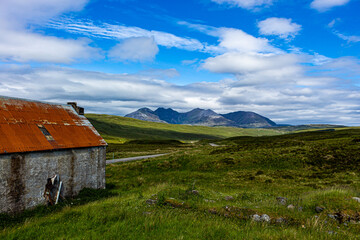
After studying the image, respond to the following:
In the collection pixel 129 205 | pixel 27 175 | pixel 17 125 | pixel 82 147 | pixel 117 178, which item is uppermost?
pixel 17 125

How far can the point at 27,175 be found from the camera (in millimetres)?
16656

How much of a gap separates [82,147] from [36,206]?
608 cm

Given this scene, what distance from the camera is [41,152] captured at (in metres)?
17.8

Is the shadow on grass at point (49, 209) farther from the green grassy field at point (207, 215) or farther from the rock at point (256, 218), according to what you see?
the rock at point (256, 218)

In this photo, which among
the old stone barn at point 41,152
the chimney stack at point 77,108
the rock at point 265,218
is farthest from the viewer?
the chimney stack at point 77,108

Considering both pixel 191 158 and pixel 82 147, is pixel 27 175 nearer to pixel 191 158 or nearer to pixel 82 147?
pixel 82 147

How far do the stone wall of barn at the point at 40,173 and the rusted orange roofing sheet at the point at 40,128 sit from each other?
63 cm

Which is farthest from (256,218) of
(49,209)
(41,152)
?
(41,152)

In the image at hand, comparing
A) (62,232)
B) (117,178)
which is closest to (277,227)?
(62,232)

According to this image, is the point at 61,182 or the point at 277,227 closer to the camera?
the point at 277,227

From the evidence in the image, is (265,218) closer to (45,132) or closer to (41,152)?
(41,152)

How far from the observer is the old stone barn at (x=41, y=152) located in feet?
52.2

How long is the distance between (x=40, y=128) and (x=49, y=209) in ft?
23.8

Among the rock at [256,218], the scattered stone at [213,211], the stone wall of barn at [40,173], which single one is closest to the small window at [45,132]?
the stone wall of barn at [40,173]
